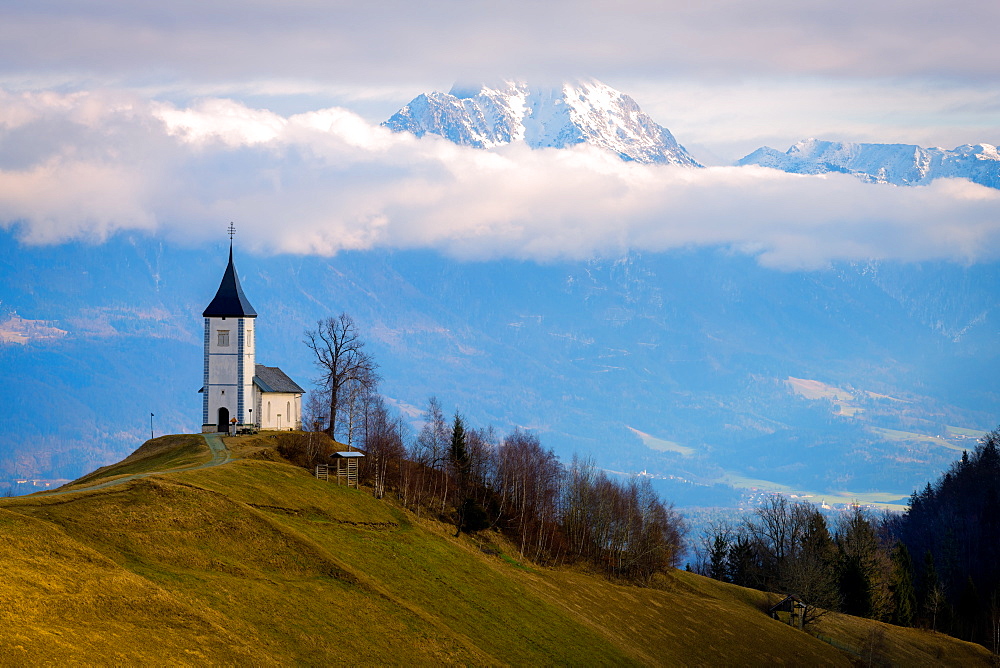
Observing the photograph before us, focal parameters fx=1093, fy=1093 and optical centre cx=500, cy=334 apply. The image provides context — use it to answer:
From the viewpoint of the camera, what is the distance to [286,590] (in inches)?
2083

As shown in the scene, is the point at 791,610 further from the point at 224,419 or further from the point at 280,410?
the point at 224,419

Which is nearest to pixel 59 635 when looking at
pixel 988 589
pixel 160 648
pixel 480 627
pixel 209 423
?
pixel 160 648

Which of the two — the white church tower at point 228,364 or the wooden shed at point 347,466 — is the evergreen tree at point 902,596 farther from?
the white church tower at point 228,364

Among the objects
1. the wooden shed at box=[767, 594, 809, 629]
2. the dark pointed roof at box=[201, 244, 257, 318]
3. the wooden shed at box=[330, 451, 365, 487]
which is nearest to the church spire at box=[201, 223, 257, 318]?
the dark pointed roof at box=[201, 244, 257, 318]

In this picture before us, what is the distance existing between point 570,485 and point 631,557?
1358cm

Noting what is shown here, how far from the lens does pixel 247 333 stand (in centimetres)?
10131

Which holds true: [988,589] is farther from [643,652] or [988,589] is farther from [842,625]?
[643,652]

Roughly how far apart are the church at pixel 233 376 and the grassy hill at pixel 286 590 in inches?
263

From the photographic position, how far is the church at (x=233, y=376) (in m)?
99.4

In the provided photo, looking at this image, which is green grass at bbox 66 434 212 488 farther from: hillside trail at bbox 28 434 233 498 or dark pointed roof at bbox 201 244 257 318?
dark pointed roof at bbox 201 244 257 318

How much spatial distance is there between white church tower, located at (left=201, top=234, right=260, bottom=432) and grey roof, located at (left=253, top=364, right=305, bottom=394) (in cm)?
94

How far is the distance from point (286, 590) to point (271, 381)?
5144 centimetres

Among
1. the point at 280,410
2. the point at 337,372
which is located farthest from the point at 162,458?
the point at 337,372

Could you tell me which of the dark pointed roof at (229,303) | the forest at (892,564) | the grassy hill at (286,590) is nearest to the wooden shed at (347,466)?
the grassy hill at (286,590)
